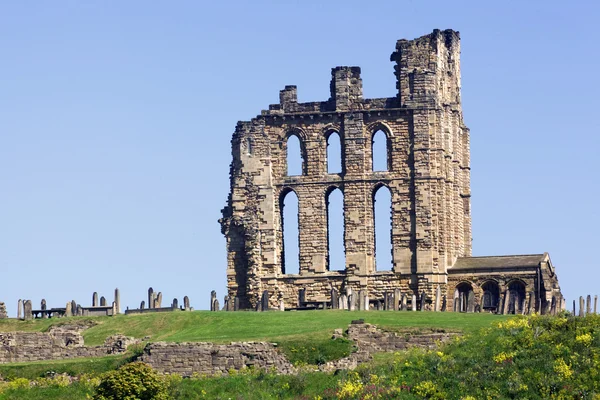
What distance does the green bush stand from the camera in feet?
154

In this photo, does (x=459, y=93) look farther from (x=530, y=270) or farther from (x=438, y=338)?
(x=438, y=338)

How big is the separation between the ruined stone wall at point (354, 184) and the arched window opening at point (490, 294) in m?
2.01

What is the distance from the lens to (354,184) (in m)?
78.8

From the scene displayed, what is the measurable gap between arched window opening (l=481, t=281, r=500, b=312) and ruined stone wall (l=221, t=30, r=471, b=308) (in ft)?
6.60

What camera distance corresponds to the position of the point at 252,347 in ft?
176

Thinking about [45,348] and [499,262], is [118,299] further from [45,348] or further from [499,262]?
[499,262]

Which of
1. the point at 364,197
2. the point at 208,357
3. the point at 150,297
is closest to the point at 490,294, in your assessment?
the point at 364,197

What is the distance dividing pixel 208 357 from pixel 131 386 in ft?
22.0

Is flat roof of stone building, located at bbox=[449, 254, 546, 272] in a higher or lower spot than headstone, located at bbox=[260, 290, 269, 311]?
higher

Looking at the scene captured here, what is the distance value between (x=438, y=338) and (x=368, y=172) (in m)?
23.4

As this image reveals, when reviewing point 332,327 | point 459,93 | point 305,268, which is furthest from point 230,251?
point 332,327

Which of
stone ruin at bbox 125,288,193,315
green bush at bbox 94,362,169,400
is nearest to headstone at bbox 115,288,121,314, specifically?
stone ruin at bbox 125,288,193,315

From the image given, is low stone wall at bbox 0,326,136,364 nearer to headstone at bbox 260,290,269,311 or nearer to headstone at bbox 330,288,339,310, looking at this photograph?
headstone at bbox 330,288,339,310

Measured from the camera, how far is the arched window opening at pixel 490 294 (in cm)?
7656
